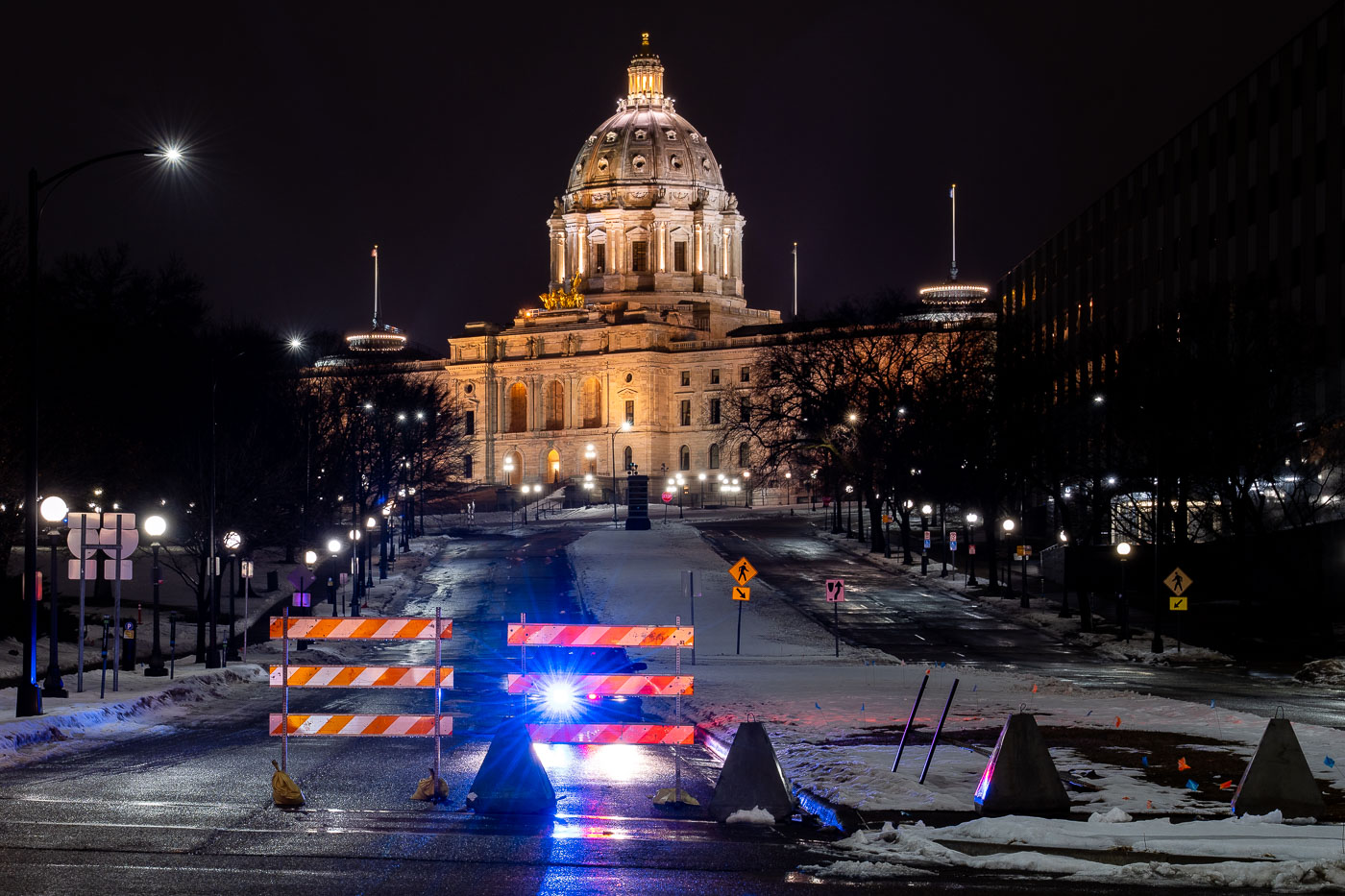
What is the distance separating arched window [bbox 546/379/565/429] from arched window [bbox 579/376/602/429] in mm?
2639

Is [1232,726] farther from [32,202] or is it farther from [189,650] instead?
[189,650]

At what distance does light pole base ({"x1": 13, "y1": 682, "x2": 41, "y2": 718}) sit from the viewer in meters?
23.4

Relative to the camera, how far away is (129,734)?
2283 centimetres

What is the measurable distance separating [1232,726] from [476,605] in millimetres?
39233

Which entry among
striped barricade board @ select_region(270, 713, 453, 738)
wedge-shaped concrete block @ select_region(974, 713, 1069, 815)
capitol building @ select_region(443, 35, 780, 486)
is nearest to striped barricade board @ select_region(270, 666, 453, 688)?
striped barricade board @ select_region(270, 713, 453, 738)

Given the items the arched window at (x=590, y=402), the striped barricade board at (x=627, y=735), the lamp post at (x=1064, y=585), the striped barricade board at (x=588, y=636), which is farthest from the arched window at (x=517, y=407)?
the striped barricade board at (x=627, y=735)

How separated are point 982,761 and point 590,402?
17208 cm

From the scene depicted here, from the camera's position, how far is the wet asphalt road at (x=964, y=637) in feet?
108

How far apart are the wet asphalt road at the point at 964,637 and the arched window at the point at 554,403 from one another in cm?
10148

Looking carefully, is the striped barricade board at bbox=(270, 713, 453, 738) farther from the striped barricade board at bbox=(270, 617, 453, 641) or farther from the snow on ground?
the snow on ground

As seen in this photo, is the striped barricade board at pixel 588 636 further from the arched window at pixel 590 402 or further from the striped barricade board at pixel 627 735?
the arched window at pixel 590 402

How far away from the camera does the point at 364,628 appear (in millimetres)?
17391

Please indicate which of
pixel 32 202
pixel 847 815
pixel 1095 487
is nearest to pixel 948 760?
pixel 847 815

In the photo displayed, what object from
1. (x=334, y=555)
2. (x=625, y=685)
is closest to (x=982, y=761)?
(x=625, y=685)
